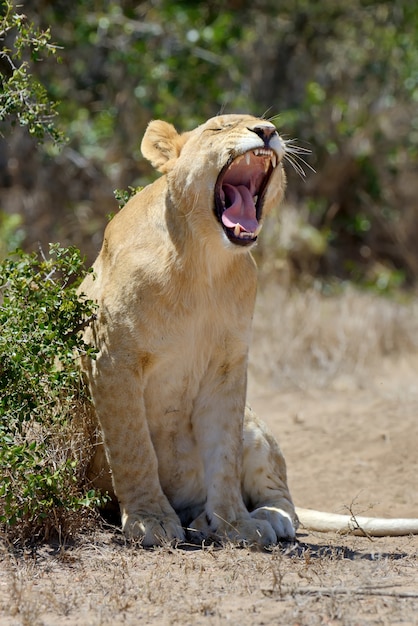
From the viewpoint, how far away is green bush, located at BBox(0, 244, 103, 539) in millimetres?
4504

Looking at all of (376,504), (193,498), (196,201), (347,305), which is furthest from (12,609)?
(347,305)

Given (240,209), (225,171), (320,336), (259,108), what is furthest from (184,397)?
(259,108)

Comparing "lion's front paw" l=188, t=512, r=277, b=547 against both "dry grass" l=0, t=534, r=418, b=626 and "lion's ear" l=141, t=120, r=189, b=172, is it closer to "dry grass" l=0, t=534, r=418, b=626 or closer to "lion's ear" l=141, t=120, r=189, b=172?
"dry grass" l=0, t=534, r=418, b=626

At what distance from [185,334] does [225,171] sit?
0.77 m

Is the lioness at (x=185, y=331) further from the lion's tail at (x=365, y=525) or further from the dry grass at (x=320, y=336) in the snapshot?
the dry grass at (x=320, y=336)

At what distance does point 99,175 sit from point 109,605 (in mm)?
9253

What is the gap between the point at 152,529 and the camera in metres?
4.65

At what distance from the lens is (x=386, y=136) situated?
13.9 m

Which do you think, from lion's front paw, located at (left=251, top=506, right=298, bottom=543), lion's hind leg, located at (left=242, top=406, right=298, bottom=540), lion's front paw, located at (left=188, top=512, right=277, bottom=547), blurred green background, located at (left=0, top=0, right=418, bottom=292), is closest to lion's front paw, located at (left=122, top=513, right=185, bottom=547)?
lion's front paw, located at (left=188, top=512, right=277, bottom=547)

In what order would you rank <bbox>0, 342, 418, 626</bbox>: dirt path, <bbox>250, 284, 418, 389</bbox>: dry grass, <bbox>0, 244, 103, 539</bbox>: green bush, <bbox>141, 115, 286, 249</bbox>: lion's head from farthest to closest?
<bbox>250, 284, 418, 389</bbox>: dry grass < <bbox>141, 115, 286, 249</bbox>: lion's head < <bbox>0, 244, 103, 539</bbox>: green bush < <bbox>0, 342, 418, 626</bbox>: dirt path

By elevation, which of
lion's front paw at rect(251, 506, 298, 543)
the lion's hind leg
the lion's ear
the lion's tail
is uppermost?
the lion's ear

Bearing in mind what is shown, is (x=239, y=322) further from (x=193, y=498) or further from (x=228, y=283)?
(x=193, y=498)

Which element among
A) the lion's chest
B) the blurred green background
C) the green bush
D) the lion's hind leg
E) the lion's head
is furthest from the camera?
the blurred green background

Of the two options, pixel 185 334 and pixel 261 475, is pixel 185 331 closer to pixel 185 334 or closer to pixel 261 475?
pixel 185 334
